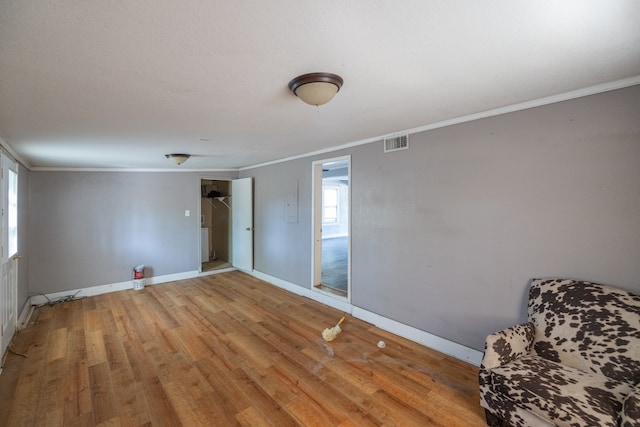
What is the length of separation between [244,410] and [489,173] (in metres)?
2.76

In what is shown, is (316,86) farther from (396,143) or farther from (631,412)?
(631,412)

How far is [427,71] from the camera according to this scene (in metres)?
1.64

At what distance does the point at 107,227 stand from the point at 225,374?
4041mm

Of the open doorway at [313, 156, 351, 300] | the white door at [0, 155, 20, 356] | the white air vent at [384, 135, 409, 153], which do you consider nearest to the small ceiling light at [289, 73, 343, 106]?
the white air vent at [384, 135, 409, 153]

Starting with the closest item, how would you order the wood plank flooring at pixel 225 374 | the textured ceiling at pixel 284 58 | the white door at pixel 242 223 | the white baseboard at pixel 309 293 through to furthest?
the textured ceiling at pixel 284 58
the wood plank flooring at pixel 225 374
the white baseboard at pixel 309 293
the white door at pixel 242 223

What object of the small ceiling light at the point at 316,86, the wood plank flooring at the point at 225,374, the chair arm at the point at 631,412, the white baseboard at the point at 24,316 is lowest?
the wood plank flooring at the point at 225,374

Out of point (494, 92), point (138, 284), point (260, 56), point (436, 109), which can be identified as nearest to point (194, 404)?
point (260, 56)

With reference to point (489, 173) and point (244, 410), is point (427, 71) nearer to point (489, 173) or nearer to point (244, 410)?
point (489, 173)

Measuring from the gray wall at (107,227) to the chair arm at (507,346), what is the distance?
5375mm

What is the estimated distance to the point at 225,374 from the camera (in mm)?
2469

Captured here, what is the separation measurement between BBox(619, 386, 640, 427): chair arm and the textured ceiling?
174 cm

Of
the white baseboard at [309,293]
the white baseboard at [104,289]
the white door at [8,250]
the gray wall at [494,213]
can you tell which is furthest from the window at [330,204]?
the white door at [8,250]

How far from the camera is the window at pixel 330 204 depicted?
10.4m

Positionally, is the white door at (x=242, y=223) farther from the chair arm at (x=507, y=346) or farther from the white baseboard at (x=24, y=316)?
the chair arm at (x=507, y=346)
